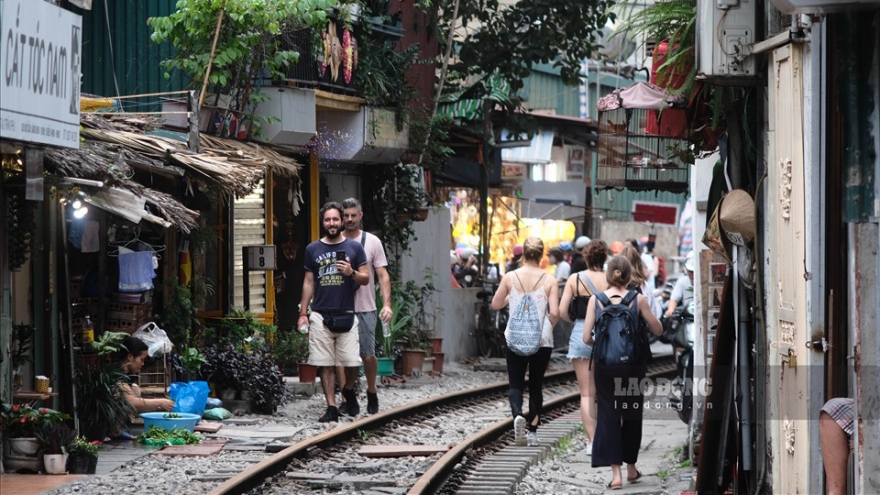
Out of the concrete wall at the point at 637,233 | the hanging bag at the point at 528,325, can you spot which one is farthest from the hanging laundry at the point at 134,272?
the concrete wall at the point at 637,233

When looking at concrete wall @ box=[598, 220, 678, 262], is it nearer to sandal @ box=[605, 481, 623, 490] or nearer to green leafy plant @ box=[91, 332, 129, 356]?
green leafy plant @ box=[91, 332, 129, 356]

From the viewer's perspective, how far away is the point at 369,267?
1443 centimetres

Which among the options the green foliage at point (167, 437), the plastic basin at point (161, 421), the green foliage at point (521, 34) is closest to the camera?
the green foliage at point (167, 437)

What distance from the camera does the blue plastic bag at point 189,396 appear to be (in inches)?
527

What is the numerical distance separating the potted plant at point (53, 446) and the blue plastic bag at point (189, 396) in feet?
8.79

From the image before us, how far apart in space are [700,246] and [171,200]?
15.0 ft

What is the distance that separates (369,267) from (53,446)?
457 cm

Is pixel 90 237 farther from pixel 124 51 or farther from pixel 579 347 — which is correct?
pixel 579 347

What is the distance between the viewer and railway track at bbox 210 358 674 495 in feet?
34.7

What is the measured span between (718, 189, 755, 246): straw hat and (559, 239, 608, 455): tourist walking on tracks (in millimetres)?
3172

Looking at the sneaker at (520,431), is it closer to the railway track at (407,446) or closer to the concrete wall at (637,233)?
the railway track at (407,446)

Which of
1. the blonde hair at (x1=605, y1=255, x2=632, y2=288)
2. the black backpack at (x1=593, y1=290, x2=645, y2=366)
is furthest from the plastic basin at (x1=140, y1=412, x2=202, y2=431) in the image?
the blonde hair at (x1=605, y1=255, x2=632, y2=288)

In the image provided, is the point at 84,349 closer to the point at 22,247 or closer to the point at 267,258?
the point at 22,247

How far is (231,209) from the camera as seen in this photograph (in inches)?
701
